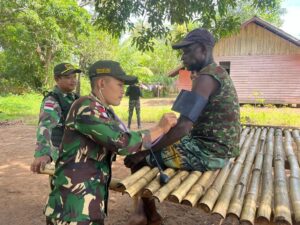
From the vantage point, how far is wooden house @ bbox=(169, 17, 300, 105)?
16.8 m

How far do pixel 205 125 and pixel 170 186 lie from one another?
2.25 ft

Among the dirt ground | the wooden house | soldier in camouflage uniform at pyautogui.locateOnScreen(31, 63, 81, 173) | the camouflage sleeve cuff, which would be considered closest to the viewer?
the camouflage sleeve cuff

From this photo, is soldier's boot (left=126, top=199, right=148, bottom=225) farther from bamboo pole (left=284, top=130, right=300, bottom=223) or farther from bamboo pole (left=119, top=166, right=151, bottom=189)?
bamboo pole (left=284, top=130, right=300, bottom=223)

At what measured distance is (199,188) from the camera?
217 centimetres

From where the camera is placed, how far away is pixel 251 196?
213 centimetres

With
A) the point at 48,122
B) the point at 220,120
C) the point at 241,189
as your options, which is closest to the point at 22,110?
the point at 48,122

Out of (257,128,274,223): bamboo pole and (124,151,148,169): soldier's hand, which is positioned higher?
(124,151,148,169): soldier's hand

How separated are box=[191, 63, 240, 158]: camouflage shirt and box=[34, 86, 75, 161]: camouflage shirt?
4.23 ft

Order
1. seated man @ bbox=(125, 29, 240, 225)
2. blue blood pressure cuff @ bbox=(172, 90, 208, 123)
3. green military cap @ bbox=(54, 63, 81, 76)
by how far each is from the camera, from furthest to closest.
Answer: green military cap @ bbox=(54, 63, 81, 76) < seated man @ bbox=(125, 29, 240, 225) < blue blood pressure cuff @ bbox=(172, 90, 208, 123)

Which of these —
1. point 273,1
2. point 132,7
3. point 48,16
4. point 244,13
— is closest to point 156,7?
point 132,7

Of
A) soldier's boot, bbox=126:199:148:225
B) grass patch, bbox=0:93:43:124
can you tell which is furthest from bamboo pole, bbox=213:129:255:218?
grass patch, bbox=0:93:43:124

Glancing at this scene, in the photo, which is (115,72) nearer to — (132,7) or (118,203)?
(118,203)

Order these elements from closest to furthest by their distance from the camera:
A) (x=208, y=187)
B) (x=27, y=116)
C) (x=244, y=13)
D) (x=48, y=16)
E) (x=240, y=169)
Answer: (x=208, y=187)
(x=240, y=169)
(x=48, y=16)
(x=27, y=116)
(x=244, y=13)

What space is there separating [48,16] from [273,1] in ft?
23.8
